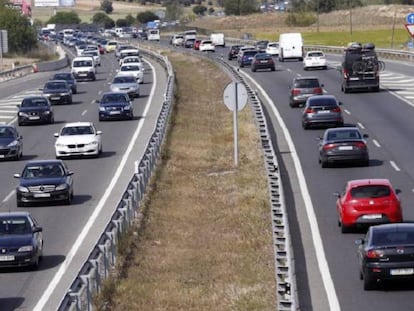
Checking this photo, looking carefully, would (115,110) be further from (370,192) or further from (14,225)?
(14,225)

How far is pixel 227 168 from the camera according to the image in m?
41.9

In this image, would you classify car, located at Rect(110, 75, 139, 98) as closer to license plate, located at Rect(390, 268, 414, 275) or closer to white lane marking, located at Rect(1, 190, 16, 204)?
white lane marking, located at Rect(1, 190, 16, 204)

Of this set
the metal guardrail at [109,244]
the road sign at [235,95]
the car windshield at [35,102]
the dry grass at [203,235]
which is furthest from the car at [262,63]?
the road sign at [235,95]

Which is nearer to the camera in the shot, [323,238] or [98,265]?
[98,265]

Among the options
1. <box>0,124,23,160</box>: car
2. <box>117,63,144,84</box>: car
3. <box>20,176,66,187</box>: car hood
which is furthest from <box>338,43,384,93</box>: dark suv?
<box>20,176,66,187</box>: car hood

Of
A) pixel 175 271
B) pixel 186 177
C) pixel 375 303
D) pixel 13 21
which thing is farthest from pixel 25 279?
pixel 13 21

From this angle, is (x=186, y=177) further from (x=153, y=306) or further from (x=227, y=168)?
(x=153, y=306)

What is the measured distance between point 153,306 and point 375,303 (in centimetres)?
369

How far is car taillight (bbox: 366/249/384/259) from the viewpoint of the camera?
70.6 feet

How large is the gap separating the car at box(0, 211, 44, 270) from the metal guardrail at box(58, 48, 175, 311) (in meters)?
1.53

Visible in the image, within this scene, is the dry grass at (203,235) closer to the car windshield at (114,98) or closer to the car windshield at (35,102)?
the car windshield at (114,98)

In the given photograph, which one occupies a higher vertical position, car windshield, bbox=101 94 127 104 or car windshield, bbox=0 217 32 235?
car windshield, bbox=0 217 32 235

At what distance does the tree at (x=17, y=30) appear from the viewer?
456ft

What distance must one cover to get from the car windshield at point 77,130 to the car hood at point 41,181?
10.7 metres
